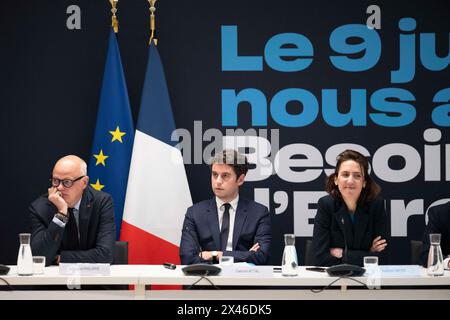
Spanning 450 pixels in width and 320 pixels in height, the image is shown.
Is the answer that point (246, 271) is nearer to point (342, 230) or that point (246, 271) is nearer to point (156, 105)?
point (342, 230)

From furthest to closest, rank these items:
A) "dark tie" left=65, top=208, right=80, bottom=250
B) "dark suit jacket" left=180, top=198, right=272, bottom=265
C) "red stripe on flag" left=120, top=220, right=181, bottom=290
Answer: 1. "red stripe on flag" left=120, top=220, right=181, bottom=290
2. "dark suit jacket" left=180, top=198, right=272, bottom=265
3. "dark tie" left=65, top=208, right=80, bottom=250

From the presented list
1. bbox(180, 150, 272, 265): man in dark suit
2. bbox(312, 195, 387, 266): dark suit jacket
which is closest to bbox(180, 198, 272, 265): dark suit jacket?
bbox(180, 150, 272, 265): man in dark suit

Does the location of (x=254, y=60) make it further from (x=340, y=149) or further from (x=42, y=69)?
(x=42, y=69)

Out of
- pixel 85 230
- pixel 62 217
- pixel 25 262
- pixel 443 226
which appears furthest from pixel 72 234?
pixel 443 226

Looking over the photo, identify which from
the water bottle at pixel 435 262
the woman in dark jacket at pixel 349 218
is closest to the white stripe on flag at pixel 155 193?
the woman in dark jacket at pixel 349 218

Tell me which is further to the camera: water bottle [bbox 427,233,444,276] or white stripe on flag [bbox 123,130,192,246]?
white stripe on flag [bbox 123,130,192,246]

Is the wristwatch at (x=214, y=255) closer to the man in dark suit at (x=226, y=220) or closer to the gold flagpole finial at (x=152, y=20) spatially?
the man in dark suit at (x=226, y=220)

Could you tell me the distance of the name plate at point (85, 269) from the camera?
12.1 ft

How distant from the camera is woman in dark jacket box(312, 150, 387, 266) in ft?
14.5

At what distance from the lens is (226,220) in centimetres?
474

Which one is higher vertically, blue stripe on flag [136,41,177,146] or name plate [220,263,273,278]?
blue stripe on flag [136,41,177,146]

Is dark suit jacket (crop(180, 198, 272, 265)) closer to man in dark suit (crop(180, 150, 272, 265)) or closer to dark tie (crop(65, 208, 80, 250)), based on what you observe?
man in dark suit (crop(180, 150, 272, 265))

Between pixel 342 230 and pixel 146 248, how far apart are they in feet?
5.21

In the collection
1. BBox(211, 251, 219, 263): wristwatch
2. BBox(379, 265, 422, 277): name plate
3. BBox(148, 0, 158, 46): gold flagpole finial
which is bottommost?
BBox(379, 265, 422, 277): name plate
